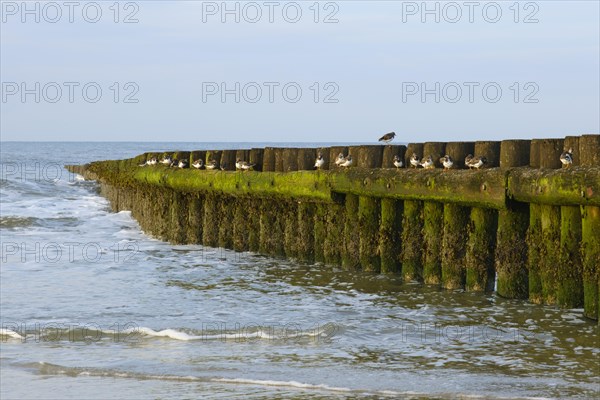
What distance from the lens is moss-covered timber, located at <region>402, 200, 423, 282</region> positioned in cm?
1204

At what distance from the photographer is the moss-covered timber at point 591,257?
9.23m

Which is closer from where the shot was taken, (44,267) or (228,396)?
(228,396)

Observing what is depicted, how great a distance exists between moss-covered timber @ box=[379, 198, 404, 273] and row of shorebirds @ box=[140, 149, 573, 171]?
0.57 metres

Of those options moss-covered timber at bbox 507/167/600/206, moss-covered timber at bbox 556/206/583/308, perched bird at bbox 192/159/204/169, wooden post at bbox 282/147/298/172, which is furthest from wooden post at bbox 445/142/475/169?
perched bird at bbox 192/159/204/169

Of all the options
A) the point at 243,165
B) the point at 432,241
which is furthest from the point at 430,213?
the point at 243,165

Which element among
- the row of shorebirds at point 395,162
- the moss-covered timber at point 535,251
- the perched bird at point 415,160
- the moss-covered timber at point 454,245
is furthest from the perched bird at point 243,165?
the moss-covered timber at point 535,251

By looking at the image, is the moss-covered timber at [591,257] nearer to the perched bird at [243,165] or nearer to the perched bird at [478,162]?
the perched bird at [478,162]

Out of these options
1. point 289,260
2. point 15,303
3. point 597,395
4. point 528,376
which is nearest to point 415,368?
point 528,376

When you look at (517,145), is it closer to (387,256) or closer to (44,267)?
(387,256)

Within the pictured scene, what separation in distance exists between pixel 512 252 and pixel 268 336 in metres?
2.89

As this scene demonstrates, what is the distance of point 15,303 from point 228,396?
5411 mm

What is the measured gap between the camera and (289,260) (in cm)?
1474

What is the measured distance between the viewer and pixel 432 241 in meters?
11.8

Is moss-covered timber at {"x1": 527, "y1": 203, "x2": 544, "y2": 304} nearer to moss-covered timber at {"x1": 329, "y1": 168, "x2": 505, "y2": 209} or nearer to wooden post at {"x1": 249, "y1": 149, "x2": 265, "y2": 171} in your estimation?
moss-covered timber at {"x1": 329, "y1": 168, "x2": 505, "y2": 209}
